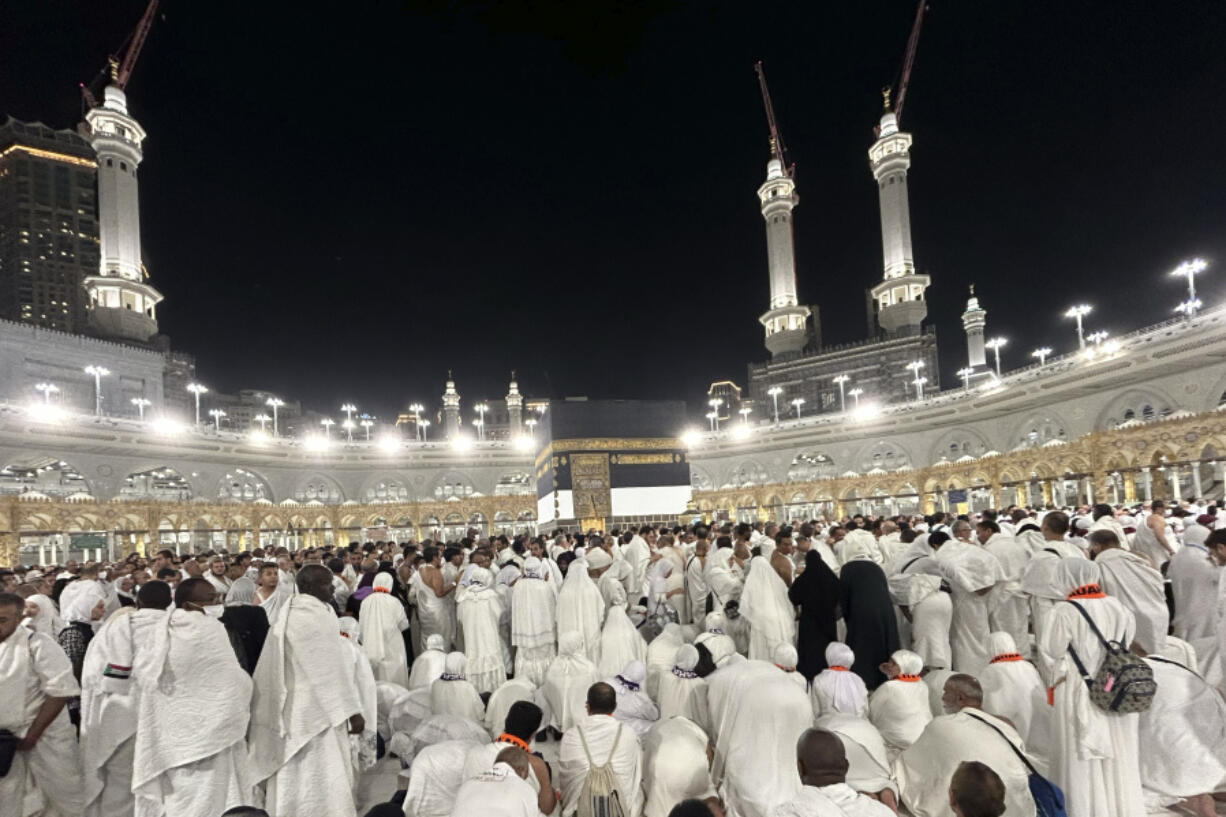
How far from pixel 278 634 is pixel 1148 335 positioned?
2503cm

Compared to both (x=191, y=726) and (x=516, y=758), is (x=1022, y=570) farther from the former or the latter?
(x=191, y=726)

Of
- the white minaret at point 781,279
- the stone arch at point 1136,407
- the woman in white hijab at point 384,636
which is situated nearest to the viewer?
the woman in white hijab at point 384,636

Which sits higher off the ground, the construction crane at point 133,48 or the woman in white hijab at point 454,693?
the construction crane at point 133,48

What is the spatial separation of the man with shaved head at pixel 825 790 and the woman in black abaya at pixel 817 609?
3.02 m

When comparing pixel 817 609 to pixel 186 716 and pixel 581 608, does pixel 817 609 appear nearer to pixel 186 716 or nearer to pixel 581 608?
pixel 581 608

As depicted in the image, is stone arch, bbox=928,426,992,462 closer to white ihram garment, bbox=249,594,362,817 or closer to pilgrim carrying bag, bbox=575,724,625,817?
pilgrim carrying bag, bbox=575,724,625,817

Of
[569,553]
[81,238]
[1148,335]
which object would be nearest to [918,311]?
[1148,335]

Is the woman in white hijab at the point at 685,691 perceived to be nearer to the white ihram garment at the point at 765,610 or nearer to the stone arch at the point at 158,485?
the white ihram garment at the point at 765,610

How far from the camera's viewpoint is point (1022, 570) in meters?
5.46

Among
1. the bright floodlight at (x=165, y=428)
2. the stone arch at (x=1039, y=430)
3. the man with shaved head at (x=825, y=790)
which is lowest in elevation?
the man with shaved head at (x=825, y=790)

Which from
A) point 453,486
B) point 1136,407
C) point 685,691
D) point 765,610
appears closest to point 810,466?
point 1136,407

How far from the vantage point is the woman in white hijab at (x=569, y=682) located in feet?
15.3

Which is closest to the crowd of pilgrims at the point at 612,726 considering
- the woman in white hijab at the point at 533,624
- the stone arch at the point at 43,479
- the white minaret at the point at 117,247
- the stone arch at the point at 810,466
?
the woman in white hijab at the point at 533,624

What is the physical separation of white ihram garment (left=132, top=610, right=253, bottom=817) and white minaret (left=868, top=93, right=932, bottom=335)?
45306mm
